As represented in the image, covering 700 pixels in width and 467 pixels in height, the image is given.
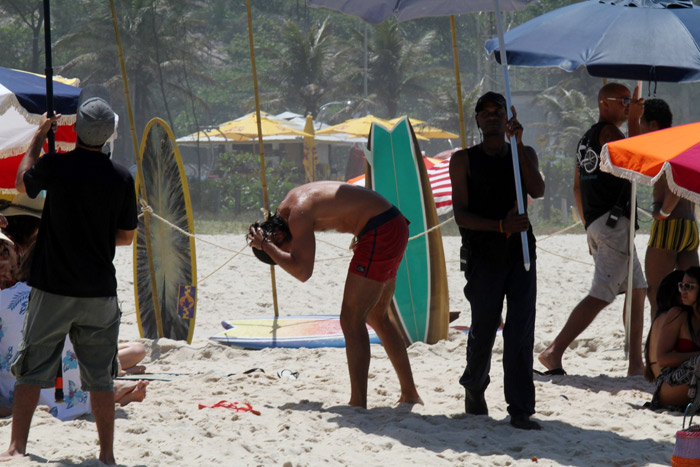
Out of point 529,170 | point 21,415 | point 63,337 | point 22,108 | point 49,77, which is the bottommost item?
point 21,415

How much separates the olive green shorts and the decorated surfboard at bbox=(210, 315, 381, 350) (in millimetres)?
3028

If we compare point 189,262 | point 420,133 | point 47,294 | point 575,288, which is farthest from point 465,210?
point 420,133

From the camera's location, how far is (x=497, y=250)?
3.93m

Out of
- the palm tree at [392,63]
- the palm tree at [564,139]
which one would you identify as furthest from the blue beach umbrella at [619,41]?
the palm tree at [392,63]

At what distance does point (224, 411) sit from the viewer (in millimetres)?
4020

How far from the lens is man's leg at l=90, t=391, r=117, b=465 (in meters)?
3.19

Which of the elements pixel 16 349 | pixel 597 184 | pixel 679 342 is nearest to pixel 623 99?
pixel 597 184

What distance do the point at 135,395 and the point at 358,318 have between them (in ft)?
3.84

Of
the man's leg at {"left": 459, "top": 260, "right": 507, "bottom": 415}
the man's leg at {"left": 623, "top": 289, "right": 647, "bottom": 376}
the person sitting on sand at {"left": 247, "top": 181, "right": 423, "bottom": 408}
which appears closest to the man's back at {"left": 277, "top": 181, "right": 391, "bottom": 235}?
the person sitting on sand at {"left": 247, "top": 181, "right": 423, "bottom": 408}

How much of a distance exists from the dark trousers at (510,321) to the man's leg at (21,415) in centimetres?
191

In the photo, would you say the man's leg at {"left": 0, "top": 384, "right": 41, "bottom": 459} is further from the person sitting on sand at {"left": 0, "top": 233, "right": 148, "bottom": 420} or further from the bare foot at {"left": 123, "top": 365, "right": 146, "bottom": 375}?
the bare foot at {"left": 123, "top": 365, "right": 146, "bottom": 375}

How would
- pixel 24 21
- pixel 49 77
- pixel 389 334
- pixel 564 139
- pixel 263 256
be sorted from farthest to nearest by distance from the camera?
pixel 24 21 → pixel 564 139 → pixel 389 334 → pixel 263 256 → pixel 49 77

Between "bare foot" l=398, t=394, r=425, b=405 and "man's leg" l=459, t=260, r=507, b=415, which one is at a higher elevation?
"man's leg" l=459, t=260, r=507, b=415

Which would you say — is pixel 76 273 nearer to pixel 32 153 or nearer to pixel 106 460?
pixel 32 153
